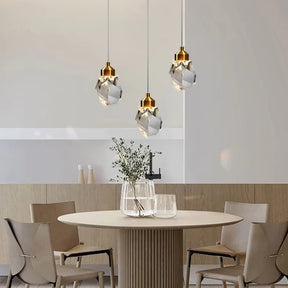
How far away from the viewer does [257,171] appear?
6.43 metres

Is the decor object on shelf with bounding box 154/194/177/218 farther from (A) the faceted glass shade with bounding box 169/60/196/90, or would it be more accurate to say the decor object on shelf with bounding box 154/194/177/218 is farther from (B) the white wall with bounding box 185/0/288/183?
(B) the white wall with bounding box 185/0/288/183

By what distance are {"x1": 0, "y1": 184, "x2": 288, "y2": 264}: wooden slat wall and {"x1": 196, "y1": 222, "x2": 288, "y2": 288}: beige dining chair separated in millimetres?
1985

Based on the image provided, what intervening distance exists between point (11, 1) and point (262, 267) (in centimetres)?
455

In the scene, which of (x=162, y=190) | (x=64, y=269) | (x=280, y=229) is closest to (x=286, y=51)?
(x=162, y=190)

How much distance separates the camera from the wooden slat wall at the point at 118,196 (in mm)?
5844

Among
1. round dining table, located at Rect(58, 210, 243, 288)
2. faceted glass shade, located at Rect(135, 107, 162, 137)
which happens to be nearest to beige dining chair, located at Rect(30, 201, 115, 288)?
round dining table, located at Rect(58, 210, 243, 288)

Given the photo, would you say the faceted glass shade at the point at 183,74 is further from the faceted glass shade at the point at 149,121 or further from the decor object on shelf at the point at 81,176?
→ the decor object on shelf at the point at 81,176

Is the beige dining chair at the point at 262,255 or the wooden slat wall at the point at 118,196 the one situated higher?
the wooden slat wall at the point at 118,196

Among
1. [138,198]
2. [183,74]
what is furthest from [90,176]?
[138,198]

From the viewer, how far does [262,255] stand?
3.77 metres

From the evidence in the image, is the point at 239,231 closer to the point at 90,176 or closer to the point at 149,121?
the point at 149,121

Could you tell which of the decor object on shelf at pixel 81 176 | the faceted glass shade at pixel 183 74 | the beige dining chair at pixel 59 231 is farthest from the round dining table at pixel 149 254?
the decor object on shelf at pixel 81 176

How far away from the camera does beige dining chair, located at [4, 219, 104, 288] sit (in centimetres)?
373

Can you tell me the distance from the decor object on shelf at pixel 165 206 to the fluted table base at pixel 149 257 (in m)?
0.11
